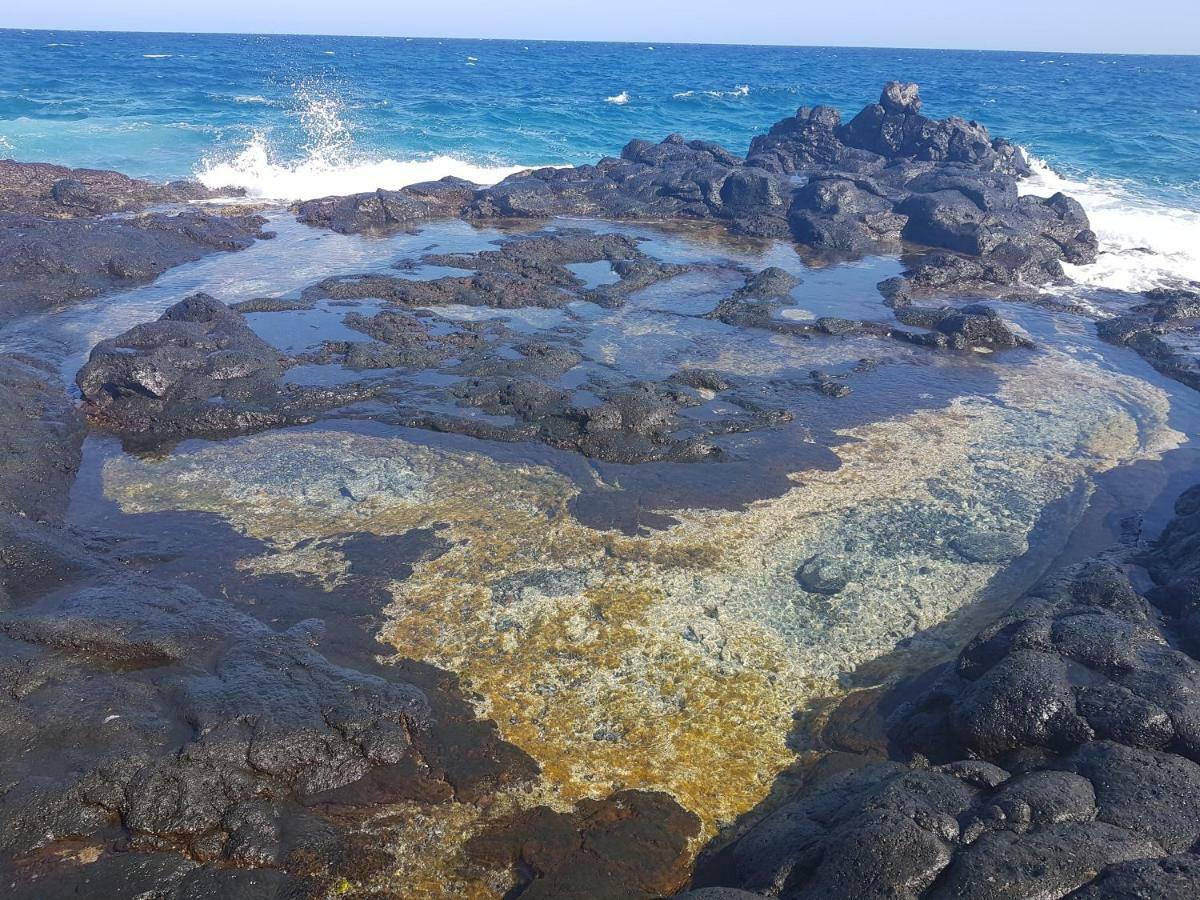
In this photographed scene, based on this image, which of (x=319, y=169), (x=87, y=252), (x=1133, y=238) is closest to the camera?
(x=87, y=252)

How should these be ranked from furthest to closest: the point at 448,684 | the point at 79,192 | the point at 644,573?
the point at 79,192
the point at 644,573
the point at 448,684

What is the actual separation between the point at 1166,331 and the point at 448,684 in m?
16.5

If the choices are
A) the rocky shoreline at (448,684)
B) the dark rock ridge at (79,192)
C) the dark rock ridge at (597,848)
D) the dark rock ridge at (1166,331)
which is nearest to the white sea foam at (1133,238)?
the dark rock ridge at (1166,331)

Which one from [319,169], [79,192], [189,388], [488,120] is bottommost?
[189,388]

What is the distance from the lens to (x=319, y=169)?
32.2m

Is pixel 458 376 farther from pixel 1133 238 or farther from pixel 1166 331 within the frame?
pixel 1133 238

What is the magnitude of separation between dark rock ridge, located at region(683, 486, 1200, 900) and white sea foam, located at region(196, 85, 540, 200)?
26.4 meters

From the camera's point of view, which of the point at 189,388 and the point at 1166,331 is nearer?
the point at 189,388

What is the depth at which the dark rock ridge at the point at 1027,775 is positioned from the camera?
4.66m

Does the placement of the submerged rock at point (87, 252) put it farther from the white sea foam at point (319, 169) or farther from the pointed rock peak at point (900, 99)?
the pointed rock peak at point (900, 99)

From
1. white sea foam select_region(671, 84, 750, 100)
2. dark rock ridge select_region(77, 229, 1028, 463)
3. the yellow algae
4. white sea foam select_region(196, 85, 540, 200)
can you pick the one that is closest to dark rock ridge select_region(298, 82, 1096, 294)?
white sea foam select_region(196, 85, 540, 200)

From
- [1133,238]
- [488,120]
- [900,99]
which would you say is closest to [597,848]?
[1133,238]

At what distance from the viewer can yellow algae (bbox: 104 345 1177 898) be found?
6781mm

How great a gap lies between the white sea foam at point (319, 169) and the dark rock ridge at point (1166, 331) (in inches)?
857
